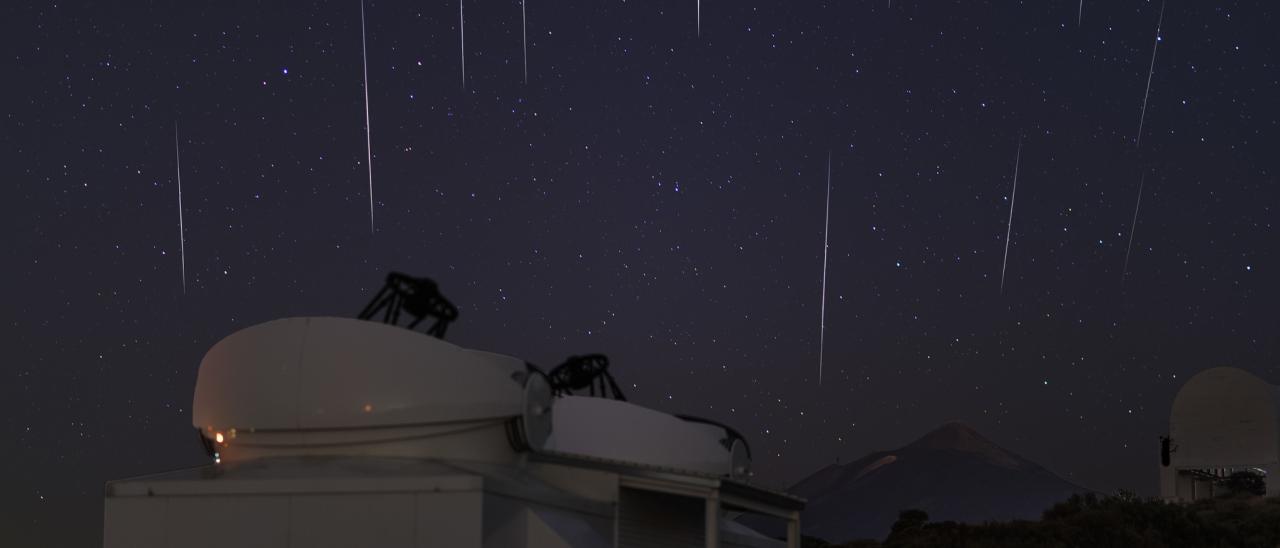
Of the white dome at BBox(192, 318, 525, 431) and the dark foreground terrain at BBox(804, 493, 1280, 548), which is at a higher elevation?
the white dome at BBox(192, 318, 525, 431)

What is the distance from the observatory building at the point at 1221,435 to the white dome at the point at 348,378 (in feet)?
123

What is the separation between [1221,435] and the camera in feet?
176

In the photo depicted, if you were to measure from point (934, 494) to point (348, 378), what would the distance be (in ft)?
574

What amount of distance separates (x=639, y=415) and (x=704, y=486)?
3.57 meters

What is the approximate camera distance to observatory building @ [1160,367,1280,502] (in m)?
52.3

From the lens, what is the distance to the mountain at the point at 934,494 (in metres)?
176

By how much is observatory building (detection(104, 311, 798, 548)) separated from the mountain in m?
146

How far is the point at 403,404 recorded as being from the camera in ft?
74.3

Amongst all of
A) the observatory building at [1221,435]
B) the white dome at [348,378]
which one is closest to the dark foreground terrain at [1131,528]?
the observatory building at [1221,435]

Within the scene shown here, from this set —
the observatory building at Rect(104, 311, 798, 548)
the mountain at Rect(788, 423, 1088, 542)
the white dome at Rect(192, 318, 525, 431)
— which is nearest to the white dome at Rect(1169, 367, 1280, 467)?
the observatory building at Rect(104, 311, 798, 548)

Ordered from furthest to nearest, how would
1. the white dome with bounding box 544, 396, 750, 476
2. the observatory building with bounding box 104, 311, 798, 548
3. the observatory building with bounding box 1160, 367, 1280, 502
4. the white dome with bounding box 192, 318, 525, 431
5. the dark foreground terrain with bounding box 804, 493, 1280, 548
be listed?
the observatory building with bounding box 1160, 367, 1280, 502
the dark foreground terrain with bounding box 804, 493, 1280, 548
the white dome with bounding box 544, 396, 750, 476
the white dome with bounding box 192, 318, 525, 431
the observatory building with bounding box 104, 311, 798, 548

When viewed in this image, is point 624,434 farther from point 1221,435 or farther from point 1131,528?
point 1221,435

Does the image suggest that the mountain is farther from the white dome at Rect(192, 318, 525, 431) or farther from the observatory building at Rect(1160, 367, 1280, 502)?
the white dome at Rect(192, 318, 525, 431)

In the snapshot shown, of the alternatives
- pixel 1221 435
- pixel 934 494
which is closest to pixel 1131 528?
pixel 1221 435
